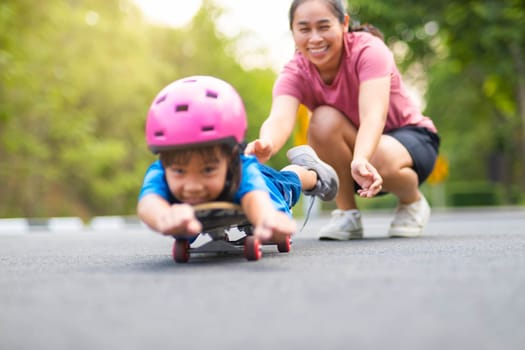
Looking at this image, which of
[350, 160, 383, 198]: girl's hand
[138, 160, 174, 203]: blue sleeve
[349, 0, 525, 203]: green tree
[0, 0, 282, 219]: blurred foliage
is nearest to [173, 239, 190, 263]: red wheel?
[138, 160, 174, 203]: blue sleeve

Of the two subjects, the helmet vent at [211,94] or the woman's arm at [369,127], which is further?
the woman's arm at [369,127]

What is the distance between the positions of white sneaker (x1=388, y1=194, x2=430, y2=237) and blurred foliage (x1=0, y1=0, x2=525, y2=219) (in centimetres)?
979

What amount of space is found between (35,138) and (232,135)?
1938cm

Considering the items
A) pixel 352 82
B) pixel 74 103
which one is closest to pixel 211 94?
pixel 352 82

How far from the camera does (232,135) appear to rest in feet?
9.53

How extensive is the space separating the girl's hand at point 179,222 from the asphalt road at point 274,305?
162mm

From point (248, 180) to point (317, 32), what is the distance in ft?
5.23

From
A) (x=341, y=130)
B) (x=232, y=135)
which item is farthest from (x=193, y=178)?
(x=341, y=130)

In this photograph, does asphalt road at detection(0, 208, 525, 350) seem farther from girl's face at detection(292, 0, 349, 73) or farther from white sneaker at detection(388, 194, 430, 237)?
white sneaker at detection(388, 194, 430, 237)

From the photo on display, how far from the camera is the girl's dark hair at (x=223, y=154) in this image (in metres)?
2.87

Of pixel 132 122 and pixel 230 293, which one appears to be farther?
pixel 132 122

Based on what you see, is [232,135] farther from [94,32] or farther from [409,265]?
[94,32]

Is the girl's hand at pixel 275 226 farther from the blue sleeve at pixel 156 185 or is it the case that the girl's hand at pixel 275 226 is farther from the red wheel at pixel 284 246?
the red wheel at pixel 284 246

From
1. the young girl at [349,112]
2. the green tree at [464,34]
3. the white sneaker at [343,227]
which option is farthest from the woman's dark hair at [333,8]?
the green tree at [464,34]
